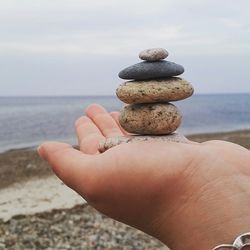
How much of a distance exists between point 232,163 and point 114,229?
26.8 ft

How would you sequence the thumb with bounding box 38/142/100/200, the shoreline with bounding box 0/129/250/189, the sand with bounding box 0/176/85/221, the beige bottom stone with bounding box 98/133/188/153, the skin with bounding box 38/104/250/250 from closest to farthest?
1. the skin with bounding box 38/104/250/250
2. the thumb with bounding box 38/142/100/200
3. the beige bottom stone with bounding box 98/133/188/153
4. the sand with bounding box 0/176/85/221
5. the shoreline with bounding box 0/129/250/189

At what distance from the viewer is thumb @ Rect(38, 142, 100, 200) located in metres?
3.36

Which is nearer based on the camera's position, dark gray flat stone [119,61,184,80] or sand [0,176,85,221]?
dark gray flat stone [119,61,184,80]

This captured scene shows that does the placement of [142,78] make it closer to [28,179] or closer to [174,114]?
[174,114]

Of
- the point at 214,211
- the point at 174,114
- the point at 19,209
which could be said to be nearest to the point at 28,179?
the point at 19,209

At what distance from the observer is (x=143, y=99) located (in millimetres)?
4188

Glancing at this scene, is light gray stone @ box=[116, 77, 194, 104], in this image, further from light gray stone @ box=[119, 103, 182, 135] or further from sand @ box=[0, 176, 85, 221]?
sand @ box=[0, 176, 85, 221]

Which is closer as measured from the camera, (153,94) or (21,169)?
(153,94)

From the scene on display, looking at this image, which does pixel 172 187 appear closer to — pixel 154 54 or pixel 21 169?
pixel 154 54

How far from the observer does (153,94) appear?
4.16m

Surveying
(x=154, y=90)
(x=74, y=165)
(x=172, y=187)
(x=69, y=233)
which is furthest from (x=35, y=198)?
(x=172, y=187)

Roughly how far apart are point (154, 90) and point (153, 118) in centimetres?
24

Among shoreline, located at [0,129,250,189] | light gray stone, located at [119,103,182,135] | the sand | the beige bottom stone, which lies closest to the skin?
the beige bottom stone

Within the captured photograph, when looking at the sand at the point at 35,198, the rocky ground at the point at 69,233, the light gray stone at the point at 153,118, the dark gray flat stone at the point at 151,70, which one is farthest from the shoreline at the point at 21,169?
the dark gray flat stone at the point at 151,70
